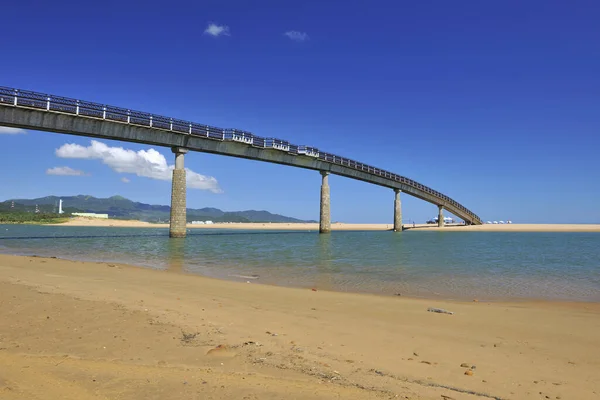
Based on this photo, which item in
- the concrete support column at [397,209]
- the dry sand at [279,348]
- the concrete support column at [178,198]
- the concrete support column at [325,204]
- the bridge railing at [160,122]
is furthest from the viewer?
the concrete support column at [397,209]

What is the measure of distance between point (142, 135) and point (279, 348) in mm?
44323

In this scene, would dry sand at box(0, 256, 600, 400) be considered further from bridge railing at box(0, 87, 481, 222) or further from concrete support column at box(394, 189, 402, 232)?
concrete support column at box(394, 189, 402, 232)

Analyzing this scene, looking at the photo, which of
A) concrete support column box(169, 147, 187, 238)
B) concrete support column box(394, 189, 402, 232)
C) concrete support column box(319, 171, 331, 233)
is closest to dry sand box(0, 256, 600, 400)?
concrete support column box(169, 147, 187, 238)

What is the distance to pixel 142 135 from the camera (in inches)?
1783

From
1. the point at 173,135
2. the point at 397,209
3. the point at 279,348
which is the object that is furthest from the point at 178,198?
the point at 397,209

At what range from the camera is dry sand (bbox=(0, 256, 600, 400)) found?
4379 millimetres

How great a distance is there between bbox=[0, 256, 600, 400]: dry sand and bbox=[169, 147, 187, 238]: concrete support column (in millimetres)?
38580

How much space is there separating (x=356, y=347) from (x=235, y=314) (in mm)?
3118

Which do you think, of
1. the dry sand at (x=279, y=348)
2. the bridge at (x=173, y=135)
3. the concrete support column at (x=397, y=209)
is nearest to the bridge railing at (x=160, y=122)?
the bridge at (x=173, y=135)

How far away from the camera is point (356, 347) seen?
20.6ft

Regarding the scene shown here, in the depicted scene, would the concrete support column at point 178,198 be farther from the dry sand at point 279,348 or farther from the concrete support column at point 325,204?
the dry sand at point 279,348

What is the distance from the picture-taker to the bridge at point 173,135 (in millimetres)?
36922

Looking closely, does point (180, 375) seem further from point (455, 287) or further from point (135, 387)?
point (455, 287)

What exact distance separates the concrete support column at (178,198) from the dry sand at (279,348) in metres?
38.6
